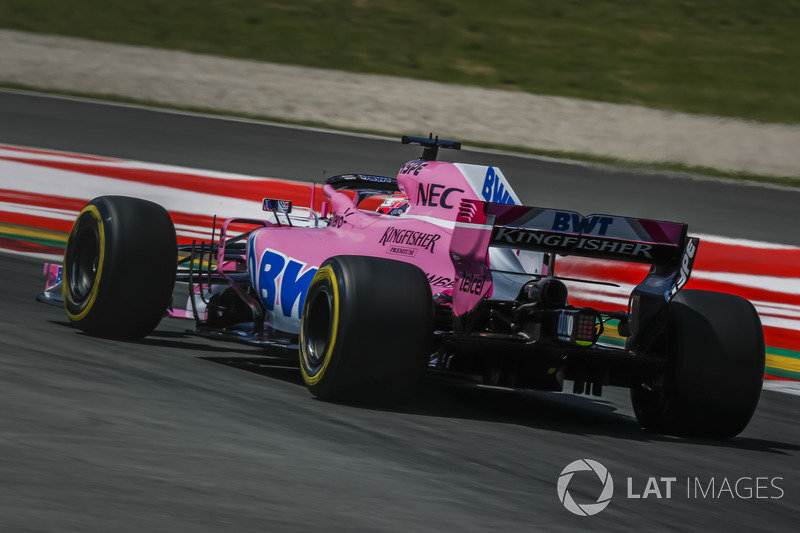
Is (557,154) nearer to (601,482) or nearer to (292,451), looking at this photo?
(601,482)

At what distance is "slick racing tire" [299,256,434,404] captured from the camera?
6.18 metres

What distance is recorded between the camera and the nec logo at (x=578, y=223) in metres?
6.51

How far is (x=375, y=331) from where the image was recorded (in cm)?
617

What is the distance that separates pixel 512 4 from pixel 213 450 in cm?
1963

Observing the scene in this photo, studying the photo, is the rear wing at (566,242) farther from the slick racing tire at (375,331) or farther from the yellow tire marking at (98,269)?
the yellow tire marking at (98,269)

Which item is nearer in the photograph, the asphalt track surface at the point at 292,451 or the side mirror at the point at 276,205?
the asphalt track surface at the point at 292,451

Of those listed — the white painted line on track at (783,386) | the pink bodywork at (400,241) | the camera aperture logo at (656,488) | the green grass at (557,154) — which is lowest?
the camera aperture logo at (656,488)

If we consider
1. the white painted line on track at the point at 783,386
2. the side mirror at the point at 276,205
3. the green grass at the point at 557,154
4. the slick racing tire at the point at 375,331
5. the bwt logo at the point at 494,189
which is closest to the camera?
the slick racing tire at the point at 375,331

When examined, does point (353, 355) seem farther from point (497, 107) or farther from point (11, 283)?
point (497, 107)

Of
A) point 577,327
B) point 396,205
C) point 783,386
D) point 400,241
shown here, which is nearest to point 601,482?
point 577,327

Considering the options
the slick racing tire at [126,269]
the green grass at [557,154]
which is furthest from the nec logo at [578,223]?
the green grass at [557,154]

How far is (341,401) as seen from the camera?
648 cm

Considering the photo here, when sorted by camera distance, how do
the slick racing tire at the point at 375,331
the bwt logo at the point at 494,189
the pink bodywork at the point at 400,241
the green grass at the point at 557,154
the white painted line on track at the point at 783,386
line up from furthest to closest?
the green grass at the point at 557,154 → the white painted line on track at the point at 783,386 → the bwt logo at the point at 494,189 → the pink bodywork at the point at 400,241 → the slick racing tire at the point at 375,331

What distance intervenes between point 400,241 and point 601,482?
2346 mm
